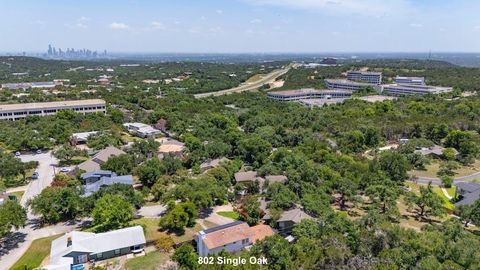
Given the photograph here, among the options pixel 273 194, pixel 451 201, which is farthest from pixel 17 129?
pixel 451 201

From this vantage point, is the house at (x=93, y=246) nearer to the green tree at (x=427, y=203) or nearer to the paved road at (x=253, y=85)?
the green tree at (x=427, y=203)

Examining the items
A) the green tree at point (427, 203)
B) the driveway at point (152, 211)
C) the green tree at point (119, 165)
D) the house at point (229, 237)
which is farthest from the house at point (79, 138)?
the green tree at point (427, 203)

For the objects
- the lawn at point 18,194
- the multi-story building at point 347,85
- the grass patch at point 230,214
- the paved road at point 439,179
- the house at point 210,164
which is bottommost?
the paved road at point 439,179

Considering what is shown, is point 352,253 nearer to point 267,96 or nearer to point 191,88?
point 267,96

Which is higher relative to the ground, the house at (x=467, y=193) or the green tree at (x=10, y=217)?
the green tree at (x=10, y=217)

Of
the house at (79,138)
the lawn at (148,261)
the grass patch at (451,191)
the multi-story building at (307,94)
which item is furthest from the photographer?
the multi-story building at (307,94)

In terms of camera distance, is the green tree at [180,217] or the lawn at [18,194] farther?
the lawn at [18,194]

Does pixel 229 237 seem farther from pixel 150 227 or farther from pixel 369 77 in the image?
pixel 369 77
